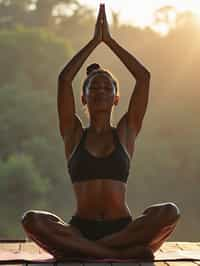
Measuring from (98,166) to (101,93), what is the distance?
11.5 inches

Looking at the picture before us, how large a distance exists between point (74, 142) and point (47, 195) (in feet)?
31.8

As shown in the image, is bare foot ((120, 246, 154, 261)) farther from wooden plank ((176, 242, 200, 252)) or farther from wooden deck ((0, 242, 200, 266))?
wooden plank ((176, 242, 200, 252))

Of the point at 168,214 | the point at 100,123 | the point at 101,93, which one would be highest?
the point at 101,93

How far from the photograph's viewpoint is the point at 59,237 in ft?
9.98

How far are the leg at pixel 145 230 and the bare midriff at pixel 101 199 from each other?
9 centimetres

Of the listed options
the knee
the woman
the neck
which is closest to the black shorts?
the woman

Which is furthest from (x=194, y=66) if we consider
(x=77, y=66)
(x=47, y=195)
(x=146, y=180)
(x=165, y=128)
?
(x=77, y=66)

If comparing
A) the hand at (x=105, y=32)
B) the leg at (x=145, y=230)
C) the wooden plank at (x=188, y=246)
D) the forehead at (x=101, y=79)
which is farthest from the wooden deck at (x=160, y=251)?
the hand at (x=105, y=32)

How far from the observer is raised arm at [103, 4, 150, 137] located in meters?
3.25

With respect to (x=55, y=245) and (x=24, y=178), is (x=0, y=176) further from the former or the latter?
(x=55, y=245)

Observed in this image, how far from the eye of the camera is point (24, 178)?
12.5 metres

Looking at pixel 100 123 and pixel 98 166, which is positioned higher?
pixel 100 123

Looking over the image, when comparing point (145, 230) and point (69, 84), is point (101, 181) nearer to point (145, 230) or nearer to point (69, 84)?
point (145, 230)

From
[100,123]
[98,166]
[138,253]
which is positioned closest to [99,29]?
[100,123]
